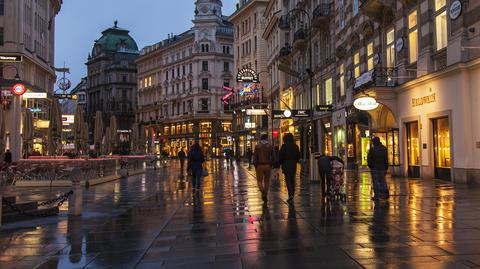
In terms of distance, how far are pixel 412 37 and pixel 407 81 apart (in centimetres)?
209

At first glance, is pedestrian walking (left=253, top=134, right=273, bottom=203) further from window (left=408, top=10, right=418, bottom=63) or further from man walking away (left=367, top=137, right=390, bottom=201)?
window (left=408, top=10, right=418, bottom=63)

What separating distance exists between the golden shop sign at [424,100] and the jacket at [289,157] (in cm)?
1057

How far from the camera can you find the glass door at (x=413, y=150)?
24183 mm

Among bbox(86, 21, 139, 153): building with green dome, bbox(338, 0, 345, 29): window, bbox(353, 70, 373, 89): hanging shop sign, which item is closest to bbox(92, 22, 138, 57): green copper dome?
bbox(86, 21, 139, 153): building with green dome

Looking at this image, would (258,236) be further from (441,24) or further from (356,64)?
(356,64)

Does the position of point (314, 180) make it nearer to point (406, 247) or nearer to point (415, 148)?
point (415, 148)

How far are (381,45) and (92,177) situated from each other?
54.5 feet

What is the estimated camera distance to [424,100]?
75.6ft

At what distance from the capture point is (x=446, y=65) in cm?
2066

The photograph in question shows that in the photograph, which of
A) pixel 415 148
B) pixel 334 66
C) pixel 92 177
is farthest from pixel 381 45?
pixel 92 177

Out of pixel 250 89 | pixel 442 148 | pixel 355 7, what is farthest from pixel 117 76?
pixel 442 148

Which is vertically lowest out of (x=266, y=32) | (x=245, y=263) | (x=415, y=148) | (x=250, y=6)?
(x=245, y=263)

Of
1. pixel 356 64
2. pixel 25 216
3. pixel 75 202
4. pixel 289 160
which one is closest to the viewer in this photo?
pixel 25 216

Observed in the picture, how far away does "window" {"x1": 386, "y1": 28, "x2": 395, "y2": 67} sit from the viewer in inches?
1045
